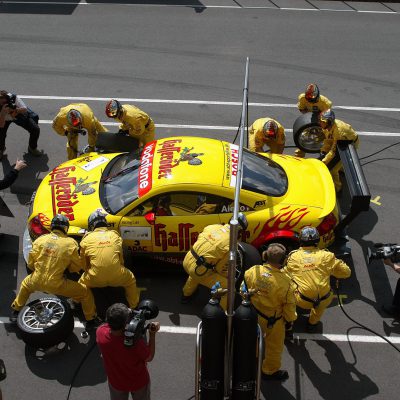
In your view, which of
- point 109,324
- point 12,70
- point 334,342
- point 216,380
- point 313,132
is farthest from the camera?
point 12,70

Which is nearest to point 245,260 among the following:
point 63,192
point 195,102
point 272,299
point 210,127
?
point 272,299

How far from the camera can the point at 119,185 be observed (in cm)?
709

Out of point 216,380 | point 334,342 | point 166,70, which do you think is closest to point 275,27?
point 166,70

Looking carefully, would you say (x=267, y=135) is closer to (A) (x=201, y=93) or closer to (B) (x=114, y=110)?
(B) (x=114, y=110)

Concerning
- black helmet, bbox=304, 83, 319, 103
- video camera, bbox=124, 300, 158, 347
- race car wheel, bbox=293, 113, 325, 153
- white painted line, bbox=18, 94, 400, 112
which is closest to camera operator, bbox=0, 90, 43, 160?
white painted line, bbox=18, 94, 400, 112

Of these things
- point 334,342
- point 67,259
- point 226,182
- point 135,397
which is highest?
point 226,182

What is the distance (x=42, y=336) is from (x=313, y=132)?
5681 mm

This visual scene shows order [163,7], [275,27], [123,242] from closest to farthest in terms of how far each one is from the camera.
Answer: [123,242], [275,27], [163,7]

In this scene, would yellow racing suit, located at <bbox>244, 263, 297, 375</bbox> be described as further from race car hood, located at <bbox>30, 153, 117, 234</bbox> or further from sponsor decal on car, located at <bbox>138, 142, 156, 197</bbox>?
race car hood, located at <bbox>30, 153, 117, 234</bbox>

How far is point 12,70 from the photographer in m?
12.6

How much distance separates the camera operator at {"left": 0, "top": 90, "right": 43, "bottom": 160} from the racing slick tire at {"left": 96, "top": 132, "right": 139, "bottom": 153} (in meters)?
1.55

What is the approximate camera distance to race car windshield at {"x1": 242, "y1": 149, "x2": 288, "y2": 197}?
693cm

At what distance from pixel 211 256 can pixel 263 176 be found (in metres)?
1.58

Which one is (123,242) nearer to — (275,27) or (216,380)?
(216,380)
